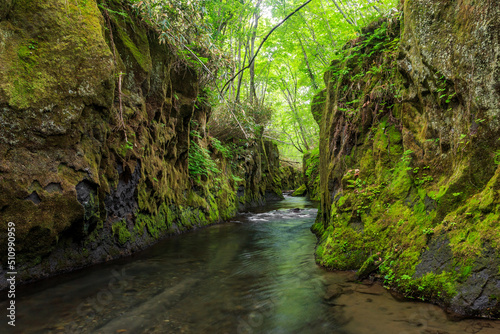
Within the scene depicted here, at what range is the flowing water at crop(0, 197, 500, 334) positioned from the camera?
111 inches

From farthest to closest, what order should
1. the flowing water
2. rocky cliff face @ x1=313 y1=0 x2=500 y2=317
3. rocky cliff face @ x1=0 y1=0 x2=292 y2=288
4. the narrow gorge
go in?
rocky cliff face @ x1=0 y1=0 x2=292 y2=288
the narrow gorge
rocky cliff face @ x1=313 y1=0 x2=500 y2=317
the flowing water

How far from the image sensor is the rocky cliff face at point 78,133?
3.53 meters

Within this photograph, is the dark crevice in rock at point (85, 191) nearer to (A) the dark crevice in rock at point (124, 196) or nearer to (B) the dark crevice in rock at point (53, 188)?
(B) the dark crevice in rock at point (53, 188)

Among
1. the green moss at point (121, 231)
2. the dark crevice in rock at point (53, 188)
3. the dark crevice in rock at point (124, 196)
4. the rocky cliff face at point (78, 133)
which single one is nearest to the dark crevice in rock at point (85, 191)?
the rocky cliff face at point (78, 133)

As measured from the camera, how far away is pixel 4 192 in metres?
3.31

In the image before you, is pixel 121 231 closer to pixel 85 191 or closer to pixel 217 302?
pixel 85 191

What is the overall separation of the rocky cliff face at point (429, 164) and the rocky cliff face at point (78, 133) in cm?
412

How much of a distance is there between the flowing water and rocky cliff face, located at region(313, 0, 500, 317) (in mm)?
412

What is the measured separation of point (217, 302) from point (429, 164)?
11.6 feet

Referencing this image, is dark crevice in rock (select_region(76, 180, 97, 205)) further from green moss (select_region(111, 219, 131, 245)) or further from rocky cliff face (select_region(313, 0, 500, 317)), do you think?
rocky cliff face (select_region(313, 0, 500, 317))

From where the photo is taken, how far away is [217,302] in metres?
3.55

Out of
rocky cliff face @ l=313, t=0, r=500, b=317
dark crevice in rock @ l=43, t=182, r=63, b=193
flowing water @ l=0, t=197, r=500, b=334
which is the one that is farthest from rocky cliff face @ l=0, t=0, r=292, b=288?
rocky cliff face @ l=313, t=0, r=500, b=317

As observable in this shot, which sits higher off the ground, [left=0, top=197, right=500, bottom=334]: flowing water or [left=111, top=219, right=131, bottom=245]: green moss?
[left=111, top=219, right=131, bottom=245]: green moss

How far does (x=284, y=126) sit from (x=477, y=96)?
2225cm
